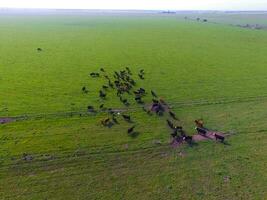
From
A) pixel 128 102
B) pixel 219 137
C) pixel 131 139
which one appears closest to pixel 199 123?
pixel 219 137

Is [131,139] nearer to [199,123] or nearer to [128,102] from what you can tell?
[199,123]

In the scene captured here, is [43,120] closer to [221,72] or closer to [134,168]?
[134,168]

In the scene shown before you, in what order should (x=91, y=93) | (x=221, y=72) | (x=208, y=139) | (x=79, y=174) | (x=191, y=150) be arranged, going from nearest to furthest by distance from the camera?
(x=79, y=174) → (x=191, y=150) → (x=208, y=139) → (x=91, y=93) → (x=221, y=72)

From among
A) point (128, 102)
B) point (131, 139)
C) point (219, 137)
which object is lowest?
point (131, 139)

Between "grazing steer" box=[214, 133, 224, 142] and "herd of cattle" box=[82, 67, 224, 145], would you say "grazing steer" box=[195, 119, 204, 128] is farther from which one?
"grazing steer" box=[214, 133, 224, 142]

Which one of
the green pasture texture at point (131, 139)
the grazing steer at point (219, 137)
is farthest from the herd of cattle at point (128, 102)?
the green pasture texture at point (131, 139)

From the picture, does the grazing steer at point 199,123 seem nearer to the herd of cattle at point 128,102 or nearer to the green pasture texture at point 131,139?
the herd of cattle at point 128,102

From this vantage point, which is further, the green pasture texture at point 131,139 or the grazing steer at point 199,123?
the grazing steer at point 199,123

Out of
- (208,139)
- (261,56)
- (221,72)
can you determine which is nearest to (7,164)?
(208,139)
